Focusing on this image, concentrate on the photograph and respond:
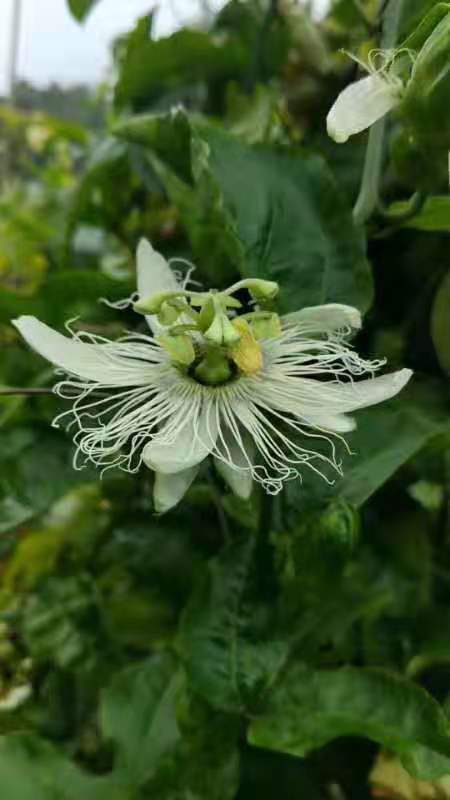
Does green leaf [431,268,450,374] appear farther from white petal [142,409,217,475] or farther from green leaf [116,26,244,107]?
green leaf [116,26,244,107]

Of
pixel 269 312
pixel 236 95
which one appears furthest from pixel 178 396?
pixel 236 95

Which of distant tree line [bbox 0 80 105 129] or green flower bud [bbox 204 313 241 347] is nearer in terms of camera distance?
green flower bud [bbox 204 313 241 347]

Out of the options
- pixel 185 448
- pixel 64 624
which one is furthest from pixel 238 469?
pixel 64 624

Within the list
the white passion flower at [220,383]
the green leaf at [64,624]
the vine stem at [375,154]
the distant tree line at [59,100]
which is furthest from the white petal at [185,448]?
the distant tree line at [59,100]

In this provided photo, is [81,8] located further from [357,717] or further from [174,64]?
[357,717]

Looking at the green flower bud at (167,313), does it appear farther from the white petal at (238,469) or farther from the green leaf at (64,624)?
the green leaf at (64,624)

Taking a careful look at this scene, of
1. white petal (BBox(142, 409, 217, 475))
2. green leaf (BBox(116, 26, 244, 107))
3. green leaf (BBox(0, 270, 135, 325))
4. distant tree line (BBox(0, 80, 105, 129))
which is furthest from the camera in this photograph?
distant tree line (BBox(0, 80, 105, 129))

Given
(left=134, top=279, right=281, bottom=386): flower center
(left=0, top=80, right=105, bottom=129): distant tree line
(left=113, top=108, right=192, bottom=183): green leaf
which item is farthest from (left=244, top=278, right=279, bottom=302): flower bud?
(left=0, top=80, right=105, bottom=129): distant tree line
